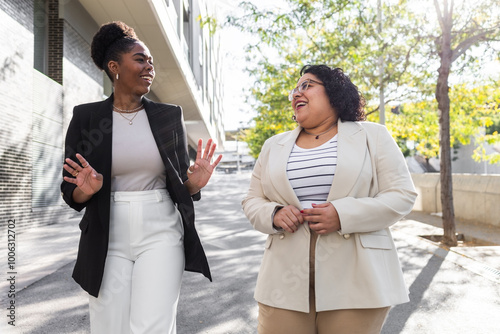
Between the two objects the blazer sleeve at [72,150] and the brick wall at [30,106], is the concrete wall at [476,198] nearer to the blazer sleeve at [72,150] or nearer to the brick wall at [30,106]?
the brick wall at [30,106]

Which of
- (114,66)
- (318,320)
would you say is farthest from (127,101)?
(318,320)

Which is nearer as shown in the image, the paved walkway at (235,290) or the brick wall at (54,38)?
the paved walkway at (235,290)

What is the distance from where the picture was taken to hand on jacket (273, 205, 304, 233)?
234 centimetres

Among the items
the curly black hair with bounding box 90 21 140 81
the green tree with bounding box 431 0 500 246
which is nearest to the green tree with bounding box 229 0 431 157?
the green tree with bounding box 431 0 500 246

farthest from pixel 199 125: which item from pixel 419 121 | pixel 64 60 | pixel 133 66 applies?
pixel 133 66

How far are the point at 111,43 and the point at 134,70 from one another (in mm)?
259

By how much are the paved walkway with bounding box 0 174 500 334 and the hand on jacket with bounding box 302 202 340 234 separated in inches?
95.2

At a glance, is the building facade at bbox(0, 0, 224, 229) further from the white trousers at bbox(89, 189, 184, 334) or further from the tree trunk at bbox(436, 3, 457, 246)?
the white trousers at bbox(89, 189, 184, 334)

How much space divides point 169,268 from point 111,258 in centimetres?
30

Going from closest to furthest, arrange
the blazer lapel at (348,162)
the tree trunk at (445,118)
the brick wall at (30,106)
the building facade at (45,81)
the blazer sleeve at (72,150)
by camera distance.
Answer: the blazer lapel at (348,162)
the blazer sleeve at (72,150)
the brick wall at (30,106)
the building facade at (45,81)
the tree trunk at (445,118)

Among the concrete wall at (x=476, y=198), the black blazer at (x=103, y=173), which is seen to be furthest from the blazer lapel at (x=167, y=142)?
the concrete wall at (x=476, y=198)

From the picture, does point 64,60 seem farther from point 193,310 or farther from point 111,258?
point 111,258

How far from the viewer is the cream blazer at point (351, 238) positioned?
2283 mm

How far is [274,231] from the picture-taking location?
245 centimetres
